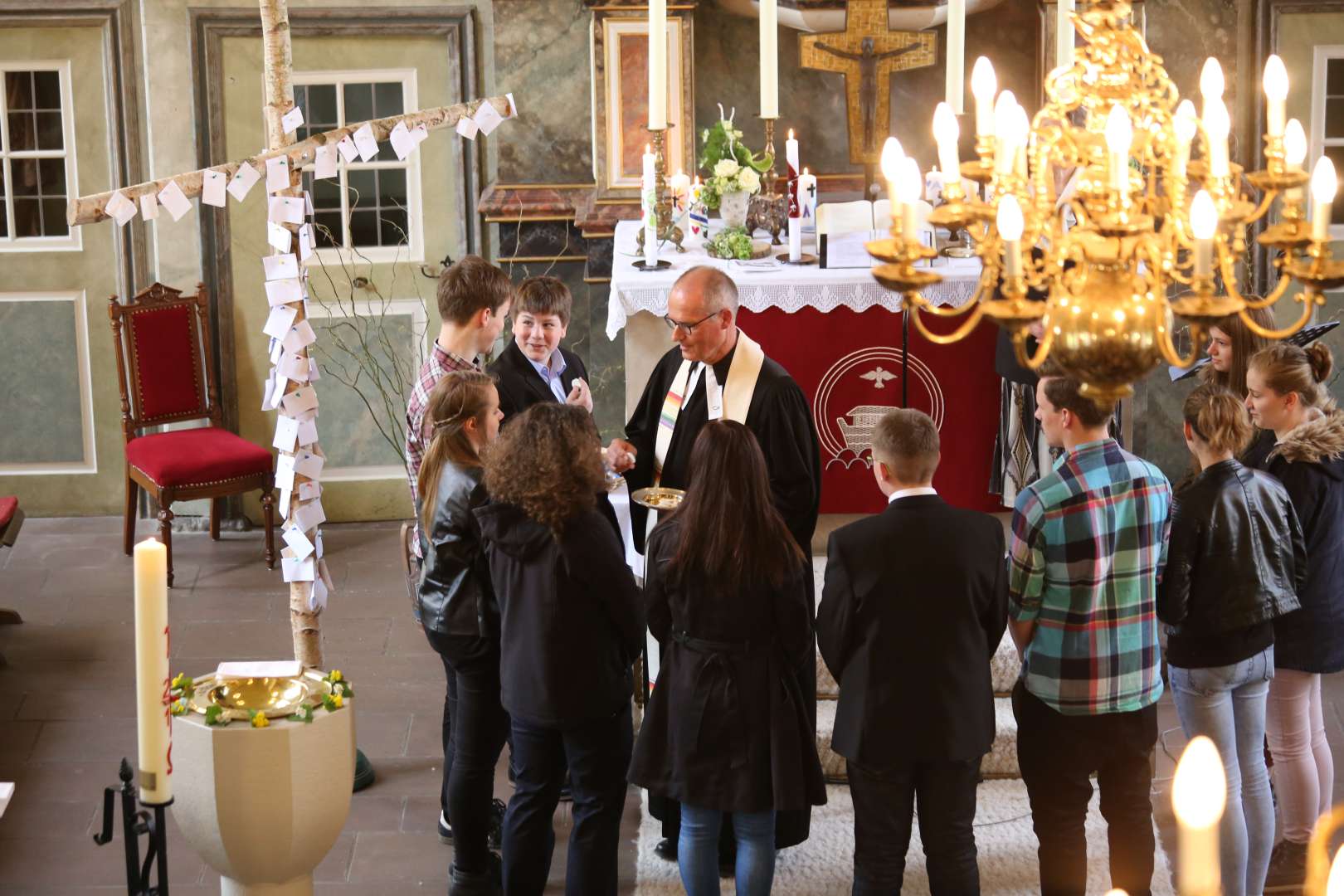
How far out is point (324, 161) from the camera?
4871 mm

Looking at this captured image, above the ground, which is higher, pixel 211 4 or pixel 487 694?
pixel 211 4

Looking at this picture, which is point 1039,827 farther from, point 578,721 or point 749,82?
point 749,82

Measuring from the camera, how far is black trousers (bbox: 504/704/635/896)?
4016mm

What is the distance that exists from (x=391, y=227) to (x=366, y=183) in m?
0.25

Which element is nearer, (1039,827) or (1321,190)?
(1321,190)

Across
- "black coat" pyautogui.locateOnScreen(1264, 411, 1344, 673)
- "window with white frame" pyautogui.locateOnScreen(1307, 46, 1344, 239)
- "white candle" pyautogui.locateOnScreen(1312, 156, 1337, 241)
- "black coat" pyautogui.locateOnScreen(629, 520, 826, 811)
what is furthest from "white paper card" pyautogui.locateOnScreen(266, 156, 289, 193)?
"window with white frame" pyautogui.locateOnScreen(1307, 46, 1344, 239)

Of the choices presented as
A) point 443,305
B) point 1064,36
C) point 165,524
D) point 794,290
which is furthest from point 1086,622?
point 165,524

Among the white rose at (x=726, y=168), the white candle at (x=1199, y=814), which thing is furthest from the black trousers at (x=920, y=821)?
the white rose at (x=726, y=168)

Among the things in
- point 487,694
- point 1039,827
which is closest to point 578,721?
point 487,694

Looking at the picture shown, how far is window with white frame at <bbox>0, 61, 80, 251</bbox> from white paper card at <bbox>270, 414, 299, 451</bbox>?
3811 millimetres

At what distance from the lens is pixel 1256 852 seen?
13.8 feet

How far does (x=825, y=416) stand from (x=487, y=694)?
214 cm

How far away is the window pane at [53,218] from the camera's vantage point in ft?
27.1

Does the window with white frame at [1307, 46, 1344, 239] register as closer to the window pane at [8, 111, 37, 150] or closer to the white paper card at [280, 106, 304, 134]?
the white paper card at [280, 106, 304, 134]
